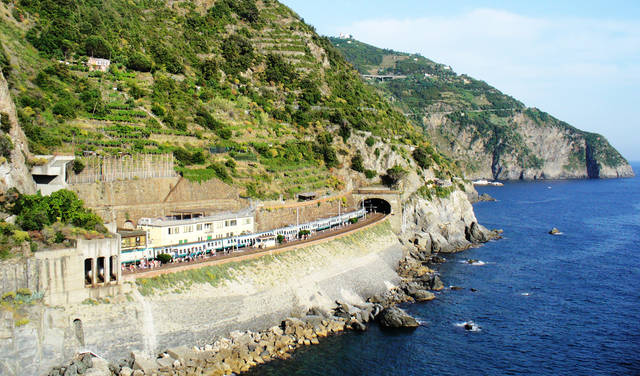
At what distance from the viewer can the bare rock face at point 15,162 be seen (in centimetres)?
4353

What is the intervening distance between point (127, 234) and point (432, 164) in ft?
212

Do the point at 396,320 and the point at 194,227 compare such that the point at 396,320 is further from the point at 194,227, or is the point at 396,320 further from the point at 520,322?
the point at 194,227

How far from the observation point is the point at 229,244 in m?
54.6

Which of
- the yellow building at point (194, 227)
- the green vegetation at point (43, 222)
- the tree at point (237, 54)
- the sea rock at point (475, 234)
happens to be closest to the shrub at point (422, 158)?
the sea rock at point (475, 234)

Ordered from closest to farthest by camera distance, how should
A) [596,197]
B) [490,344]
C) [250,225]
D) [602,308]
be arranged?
1. [490,344]
2. [602,308]
3. [250,225]
4. [596,197]

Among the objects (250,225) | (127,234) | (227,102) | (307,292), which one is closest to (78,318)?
(127,234)

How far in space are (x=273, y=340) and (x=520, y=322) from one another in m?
25.4

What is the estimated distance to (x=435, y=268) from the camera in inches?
2832

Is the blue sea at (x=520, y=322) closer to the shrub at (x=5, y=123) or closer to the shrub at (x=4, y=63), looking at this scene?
the shrub at (x=5, y=123)

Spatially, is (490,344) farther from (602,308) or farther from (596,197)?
(596,197)

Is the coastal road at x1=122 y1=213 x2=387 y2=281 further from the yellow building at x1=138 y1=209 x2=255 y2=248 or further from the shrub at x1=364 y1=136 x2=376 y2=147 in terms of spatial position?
the shrub at x1=364 y1=136 x2=376 y2=147

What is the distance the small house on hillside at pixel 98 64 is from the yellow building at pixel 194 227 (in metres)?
32.2

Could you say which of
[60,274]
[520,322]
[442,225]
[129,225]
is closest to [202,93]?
[129,225]

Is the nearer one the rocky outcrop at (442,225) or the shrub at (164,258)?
the shrub at (164,258)
